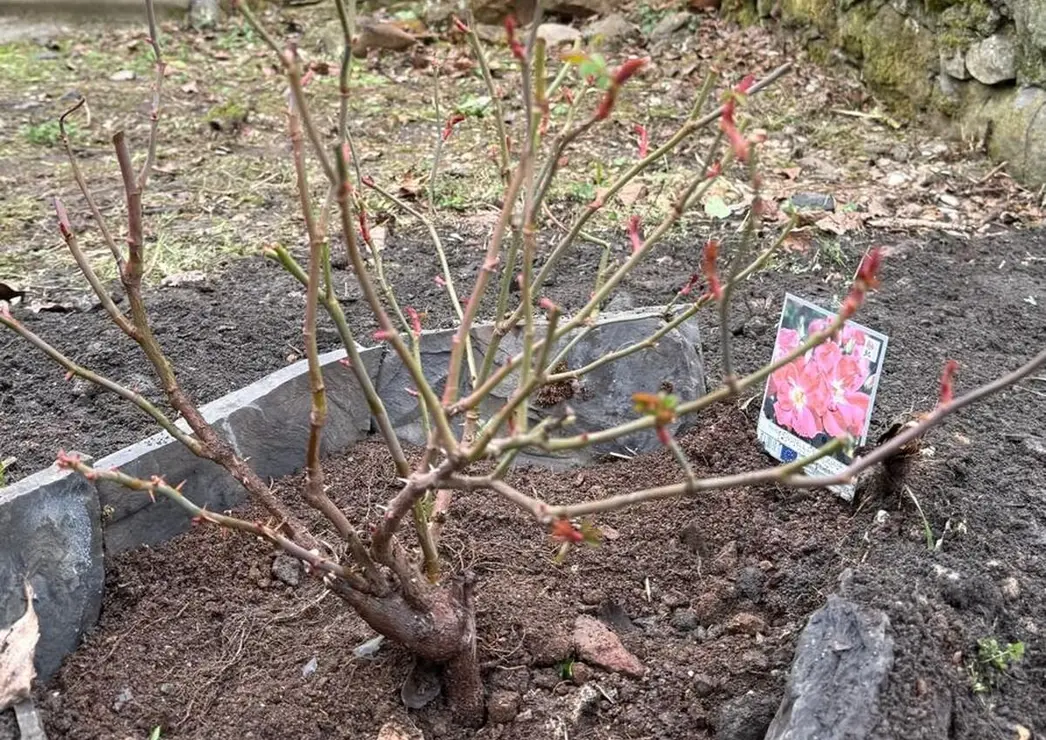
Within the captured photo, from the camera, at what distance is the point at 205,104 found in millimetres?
5562

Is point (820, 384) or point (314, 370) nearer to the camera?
point (314, 370)

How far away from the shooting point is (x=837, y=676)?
1.42 metres

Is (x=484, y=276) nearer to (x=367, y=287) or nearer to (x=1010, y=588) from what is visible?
(x=367, y=287)

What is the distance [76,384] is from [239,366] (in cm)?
39

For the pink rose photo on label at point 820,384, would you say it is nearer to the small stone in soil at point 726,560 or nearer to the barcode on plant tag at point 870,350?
the barcode on plant tag at point 870,350

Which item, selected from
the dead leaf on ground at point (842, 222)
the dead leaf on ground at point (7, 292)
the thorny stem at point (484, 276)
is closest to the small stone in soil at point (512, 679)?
the thorny stem at point (484, 276)

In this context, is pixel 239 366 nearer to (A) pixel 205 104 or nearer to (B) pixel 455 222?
(B) pixel 455 222

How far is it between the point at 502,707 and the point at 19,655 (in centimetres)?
76

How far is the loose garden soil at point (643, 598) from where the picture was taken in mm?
1565

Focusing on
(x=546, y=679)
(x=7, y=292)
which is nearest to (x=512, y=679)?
(x=546, y=679)

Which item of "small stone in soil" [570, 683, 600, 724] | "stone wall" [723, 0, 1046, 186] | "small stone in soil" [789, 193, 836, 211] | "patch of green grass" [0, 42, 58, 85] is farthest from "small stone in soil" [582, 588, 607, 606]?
"patch of green grass" [0, 42, 58, 85]

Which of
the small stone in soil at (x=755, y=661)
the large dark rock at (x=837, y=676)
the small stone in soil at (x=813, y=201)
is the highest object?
the large dark rock at (x=837, y=676)

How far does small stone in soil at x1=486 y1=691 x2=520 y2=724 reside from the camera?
62.4 inches

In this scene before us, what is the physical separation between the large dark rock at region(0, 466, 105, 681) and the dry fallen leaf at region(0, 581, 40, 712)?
27mm
